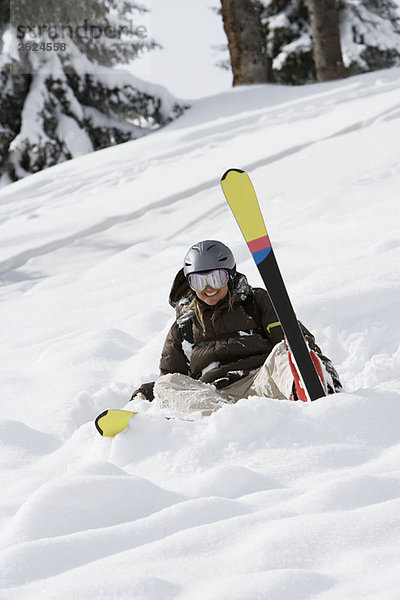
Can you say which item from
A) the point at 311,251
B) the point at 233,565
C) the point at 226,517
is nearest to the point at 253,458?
the point at 226,517

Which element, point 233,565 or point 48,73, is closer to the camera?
point 233,565

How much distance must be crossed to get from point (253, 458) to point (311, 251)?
4.03 m

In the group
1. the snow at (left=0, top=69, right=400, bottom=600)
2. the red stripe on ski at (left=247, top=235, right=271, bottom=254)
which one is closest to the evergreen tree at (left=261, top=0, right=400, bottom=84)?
the snow at (left=0, top=69, right=400, bottom=600)

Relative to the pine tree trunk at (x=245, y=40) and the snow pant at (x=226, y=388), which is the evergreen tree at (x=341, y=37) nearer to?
the pine tree trunk at (x=245, y=40)

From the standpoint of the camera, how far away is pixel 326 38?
14672 mm

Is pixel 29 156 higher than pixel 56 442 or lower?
higher

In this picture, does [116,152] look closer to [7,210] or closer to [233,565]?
[7,210]

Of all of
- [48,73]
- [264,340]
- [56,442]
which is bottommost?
[56,442]

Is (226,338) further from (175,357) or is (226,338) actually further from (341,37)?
(341,37)

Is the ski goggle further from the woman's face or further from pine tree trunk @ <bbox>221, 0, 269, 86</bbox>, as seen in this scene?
pine tree trunk @ <bbox>221, 0, 269, 86</bbox>

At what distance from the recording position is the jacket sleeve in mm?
4387

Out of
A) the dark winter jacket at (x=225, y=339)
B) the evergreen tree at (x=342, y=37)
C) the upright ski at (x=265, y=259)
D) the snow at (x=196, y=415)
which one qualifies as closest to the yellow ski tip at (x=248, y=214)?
the upright ski at (x=265, y=259)

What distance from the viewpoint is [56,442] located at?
4.11 meters

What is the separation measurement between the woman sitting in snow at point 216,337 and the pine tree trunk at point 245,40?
458 inches
